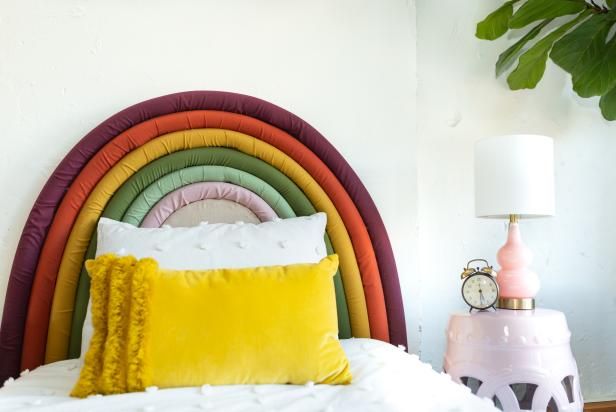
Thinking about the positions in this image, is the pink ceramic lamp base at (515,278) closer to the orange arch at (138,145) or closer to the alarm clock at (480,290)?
the alarm clock at (480,290)

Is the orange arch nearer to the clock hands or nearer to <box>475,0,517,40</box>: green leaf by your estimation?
the clock hands

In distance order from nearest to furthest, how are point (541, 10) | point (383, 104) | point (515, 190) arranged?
point (515, 190) < point (541, 10) < point (383, 104)

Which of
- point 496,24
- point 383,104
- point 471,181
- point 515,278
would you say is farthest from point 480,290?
point 496,24

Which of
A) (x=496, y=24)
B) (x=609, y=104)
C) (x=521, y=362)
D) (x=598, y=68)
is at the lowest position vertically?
(x=521, y=362)

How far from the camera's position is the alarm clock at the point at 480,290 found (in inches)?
68.1

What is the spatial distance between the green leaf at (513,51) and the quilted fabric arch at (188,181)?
0.93m

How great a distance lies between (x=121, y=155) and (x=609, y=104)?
5.73ft

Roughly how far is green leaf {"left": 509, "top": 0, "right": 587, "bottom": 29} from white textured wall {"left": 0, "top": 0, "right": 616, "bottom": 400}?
217mm

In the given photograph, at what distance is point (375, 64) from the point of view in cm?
207

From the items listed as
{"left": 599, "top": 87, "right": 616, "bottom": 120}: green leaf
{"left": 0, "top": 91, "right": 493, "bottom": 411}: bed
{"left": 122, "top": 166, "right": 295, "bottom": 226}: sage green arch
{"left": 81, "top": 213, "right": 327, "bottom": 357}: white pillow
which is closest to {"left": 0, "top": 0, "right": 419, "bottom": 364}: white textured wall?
{"left": 0, "top": 91, "right": 493, "bottom": 411}: bed

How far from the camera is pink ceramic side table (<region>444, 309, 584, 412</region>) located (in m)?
1.57

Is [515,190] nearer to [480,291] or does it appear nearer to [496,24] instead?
[480,291]

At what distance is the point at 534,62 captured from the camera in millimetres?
1986

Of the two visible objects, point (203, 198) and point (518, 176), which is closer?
point (518, 176)
